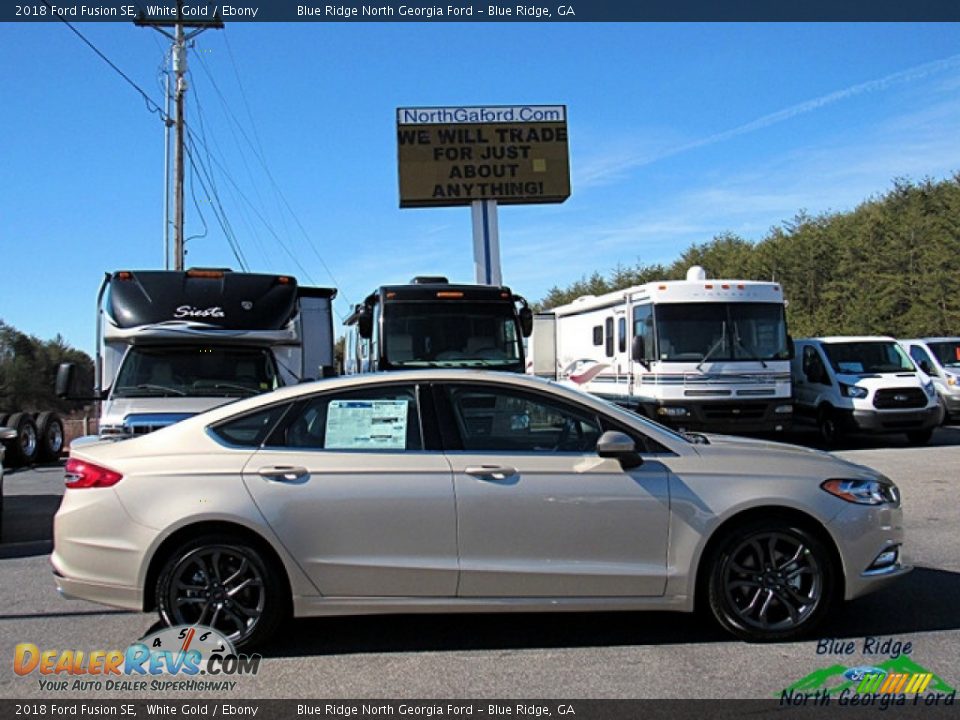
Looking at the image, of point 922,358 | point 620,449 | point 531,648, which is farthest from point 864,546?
point 922,358

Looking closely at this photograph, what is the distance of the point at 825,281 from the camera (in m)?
44.2

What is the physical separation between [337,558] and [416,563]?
1.46 feet

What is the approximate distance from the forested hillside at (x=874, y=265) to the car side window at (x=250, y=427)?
1414 inches

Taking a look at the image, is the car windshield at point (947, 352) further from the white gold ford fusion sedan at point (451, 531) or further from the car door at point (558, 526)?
the car door at point (558, 526)

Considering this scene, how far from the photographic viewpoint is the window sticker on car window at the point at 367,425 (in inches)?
201

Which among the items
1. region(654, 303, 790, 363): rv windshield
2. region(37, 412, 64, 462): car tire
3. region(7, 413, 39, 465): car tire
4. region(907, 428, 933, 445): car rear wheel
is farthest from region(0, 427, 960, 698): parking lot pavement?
region(37, 412, 64, 462): car tire

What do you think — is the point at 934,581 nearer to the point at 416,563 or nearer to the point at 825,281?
the point at 416,563

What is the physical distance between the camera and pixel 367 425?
5.16m

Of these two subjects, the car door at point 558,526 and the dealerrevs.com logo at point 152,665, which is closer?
the dealerrevs.com logo at point 152,665

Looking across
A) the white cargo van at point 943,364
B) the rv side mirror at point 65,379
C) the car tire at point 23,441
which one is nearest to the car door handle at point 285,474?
the rv side mirror at point 65,379

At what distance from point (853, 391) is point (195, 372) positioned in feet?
40.0
